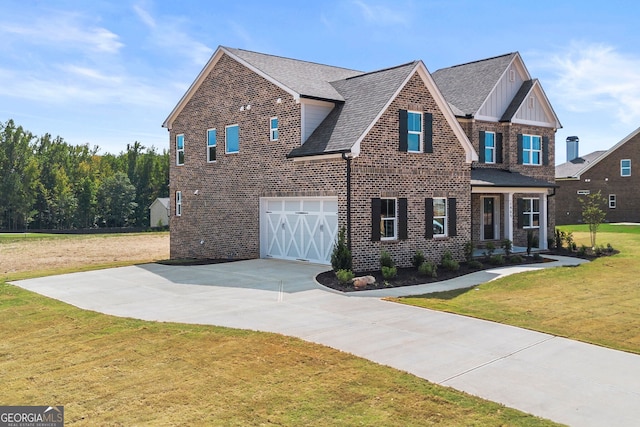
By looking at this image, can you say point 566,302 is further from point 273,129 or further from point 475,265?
point 273,129

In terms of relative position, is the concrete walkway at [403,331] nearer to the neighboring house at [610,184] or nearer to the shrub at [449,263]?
the shrub at [449,263]

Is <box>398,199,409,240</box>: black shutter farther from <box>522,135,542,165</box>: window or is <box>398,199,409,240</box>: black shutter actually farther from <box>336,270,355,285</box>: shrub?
<box>522,135,542,165</box>: window

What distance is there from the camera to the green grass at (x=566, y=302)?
34.5 ft

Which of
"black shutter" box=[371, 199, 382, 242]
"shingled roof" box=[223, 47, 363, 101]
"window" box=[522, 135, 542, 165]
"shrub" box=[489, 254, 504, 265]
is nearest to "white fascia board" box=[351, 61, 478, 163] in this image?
"black shutter" box=[371, 199, 382, 242]

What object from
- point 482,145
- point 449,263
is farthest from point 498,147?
point 449,263

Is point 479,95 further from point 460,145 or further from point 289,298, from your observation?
point 289,298

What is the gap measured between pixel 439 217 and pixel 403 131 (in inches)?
149

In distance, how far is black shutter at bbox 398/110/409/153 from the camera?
18.9 meters

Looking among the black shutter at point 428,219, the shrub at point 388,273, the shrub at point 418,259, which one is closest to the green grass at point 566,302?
the shrub at point 388,273

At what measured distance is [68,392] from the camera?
23.6ft

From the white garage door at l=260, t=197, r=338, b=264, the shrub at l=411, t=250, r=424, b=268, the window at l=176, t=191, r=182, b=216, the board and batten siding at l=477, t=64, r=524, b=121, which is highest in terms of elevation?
the board and batten siding at l=477, t=64, r=524, b=121

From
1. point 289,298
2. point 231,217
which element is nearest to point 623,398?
→ point 289,298

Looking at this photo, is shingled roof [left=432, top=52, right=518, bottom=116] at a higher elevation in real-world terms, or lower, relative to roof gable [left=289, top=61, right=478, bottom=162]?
higher

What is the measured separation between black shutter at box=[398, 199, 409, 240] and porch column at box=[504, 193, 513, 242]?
7.68 metres
